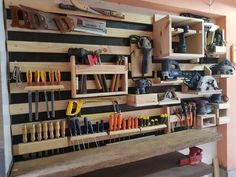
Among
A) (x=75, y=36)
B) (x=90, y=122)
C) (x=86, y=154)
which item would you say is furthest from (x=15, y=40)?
(x=86, y=154)

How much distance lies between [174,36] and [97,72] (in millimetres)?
901

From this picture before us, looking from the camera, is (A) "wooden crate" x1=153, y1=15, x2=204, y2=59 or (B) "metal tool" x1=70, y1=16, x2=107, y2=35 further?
(A) "wooden crate" x1=153, y1=15, x2=204, y2=59

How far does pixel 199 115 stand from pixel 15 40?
1.74 meters

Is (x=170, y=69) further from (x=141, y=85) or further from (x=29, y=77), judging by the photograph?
(x=29, y=77)

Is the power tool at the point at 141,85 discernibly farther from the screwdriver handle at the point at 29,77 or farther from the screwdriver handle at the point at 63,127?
the screwdriver handle at the point at 29,77

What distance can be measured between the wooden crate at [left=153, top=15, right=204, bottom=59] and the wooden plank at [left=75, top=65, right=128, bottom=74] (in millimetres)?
382

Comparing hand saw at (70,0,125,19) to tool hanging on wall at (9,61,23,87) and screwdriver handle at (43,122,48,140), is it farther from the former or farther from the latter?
screwdriver handle at (43,122,48,140)

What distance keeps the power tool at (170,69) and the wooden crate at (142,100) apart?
8.5 inches

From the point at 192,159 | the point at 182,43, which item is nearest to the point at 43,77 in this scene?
A: the point at 182,43

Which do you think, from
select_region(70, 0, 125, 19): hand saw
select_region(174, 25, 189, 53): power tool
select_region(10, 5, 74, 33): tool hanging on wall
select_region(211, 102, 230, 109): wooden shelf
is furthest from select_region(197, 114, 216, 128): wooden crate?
select_region(10, 5, 74, 33): tool hanging on wall

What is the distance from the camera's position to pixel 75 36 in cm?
162

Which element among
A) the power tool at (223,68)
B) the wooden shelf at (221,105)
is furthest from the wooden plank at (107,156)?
the power tool at (223,68)

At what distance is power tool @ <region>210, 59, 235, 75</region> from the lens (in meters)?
2.07

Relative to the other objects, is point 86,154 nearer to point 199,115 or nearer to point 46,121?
point 46,121
